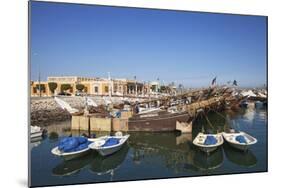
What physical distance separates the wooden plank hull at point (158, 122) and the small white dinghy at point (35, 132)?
967mm

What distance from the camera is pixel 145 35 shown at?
4.66 meters

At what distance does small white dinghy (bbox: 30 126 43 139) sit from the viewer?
13.8 feet

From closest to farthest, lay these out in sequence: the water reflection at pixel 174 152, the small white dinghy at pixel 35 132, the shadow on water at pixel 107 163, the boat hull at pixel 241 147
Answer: the small white dinghy at pixel 35 132, the shadow on water at pixel 107 163, the water reflection at pixel 174 152, the boat hull at pixel 241 147

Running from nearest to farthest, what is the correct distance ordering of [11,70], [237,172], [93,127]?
[11,70], [93,127], [237,172]

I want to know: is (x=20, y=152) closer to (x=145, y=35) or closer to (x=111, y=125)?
(x=111, y=125)

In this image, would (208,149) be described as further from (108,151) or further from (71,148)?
(71,148)

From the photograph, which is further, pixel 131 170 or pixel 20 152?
pixel 131 170

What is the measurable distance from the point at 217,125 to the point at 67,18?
213cm

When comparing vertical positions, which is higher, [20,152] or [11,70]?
[11,70]

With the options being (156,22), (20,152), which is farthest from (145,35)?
(20,152)

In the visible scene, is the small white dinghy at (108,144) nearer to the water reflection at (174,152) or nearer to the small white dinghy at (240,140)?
the water reflection at (174,152)

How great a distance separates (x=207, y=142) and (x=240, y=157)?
A: 0.46m

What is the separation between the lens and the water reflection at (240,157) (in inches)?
191

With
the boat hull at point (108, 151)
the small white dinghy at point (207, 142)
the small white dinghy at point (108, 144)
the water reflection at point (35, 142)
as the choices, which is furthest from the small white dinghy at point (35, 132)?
the small white dinghy at point (207, 142)
